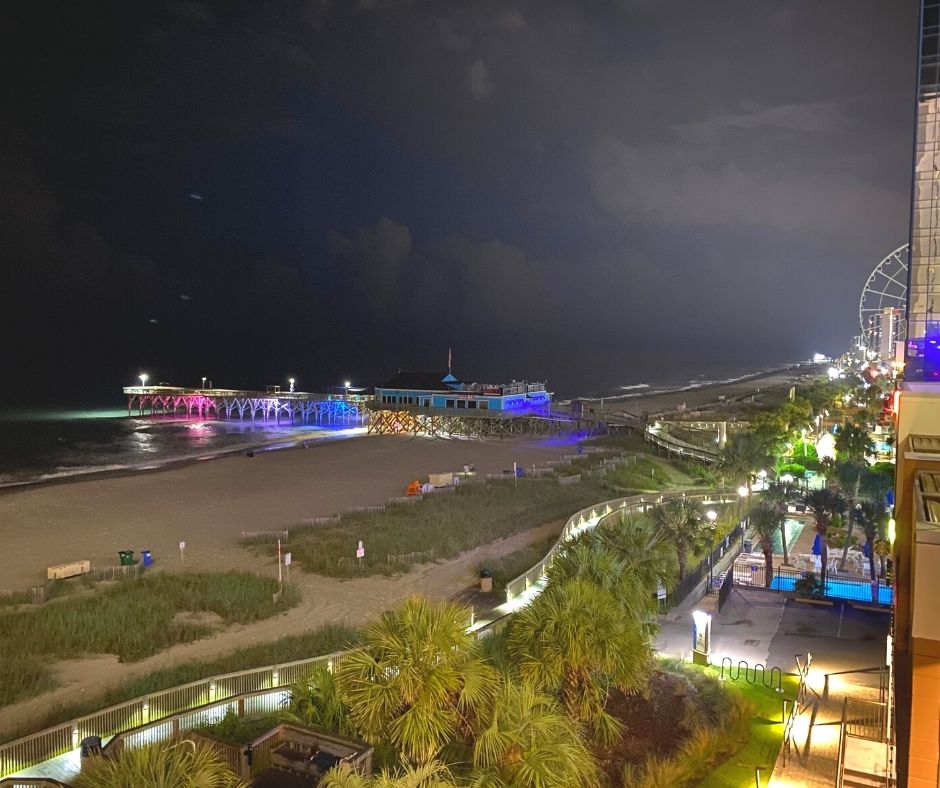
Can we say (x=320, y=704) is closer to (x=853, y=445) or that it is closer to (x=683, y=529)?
(x=683, y=529)

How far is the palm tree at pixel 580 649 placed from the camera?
35.6ft

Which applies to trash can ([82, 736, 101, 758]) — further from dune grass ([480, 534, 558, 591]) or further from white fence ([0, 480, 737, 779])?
dune grass ([480, 534, 558, 591])

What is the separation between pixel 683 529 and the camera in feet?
65.9

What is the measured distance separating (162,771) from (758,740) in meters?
9.24

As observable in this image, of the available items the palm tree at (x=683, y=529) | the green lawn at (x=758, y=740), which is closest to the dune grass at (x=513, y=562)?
the palm tree at (x=683, y=529)

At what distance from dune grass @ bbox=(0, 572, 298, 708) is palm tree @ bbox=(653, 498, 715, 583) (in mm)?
10353

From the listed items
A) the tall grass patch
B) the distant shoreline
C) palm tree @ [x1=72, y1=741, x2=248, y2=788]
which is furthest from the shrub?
the distant shoreline

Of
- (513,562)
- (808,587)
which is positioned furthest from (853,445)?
(513,562)

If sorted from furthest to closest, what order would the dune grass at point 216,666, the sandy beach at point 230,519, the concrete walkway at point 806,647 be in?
the sandy beach at point 230,519, the dune grass at point 216,666, the concrete walkway at point 806,647

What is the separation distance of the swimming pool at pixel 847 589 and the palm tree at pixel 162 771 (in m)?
15.6

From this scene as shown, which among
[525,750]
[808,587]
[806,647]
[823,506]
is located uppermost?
[823,506]

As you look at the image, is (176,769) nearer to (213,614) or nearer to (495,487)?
(213,614)

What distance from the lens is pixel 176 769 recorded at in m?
7.15

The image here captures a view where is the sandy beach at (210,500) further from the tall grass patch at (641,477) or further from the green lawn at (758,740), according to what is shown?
the green lawn at (758,740)
